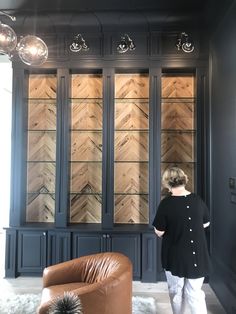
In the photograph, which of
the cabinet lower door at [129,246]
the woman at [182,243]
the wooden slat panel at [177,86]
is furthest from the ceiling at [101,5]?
the cabinet lower door at [129,246]

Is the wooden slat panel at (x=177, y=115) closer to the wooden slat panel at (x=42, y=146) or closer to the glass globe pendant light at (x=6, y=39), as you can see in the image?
the wooden slat panel at (x=42, y=146)

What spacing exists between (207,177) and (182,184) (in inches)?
60.2

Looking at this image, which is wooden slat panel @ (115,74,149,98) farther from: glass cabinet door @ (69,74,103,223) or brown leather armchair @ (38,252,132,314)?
brown leather armchair @ (38,252,132,314)

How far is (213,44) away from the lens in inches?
146

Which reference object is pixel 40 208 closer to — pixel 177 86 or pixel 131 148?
pixel 131 148

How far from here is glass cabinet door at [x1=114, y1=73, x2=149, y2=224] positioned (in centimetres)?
427

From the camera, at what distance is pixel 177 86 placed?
4.28 metres

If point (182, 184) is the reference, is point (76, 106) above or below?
above

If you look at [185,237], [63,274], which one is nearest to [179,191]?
[185,237]

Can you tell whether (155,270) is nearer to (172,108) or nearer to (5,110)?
(172,108)

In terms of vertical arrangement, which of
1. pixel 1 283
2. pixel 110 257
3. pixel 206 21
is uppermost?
pixel 206 21

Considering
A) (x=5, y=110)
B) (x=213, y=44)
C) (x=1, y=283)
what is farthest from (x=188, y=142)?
(x=5, y=110)

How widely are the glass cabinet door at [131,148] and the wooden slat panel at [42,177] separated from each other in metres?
0.95

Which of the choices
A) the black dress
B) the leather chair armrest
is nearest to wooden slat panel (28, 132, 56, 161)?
the leather chair armrest
